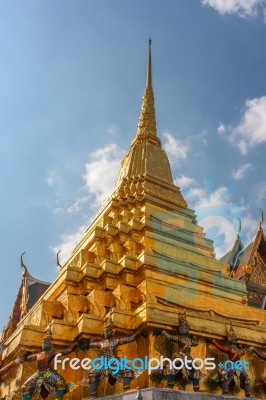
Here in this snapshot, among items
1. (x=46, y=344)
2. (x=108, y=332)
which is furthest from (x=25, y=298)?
(x=108, y=332)

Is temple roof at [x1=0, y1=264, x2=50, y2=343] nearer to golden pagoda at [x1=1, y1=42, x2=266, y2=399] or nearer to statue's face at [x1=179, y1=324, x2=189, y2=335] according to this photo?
golden pagoda at [x1=1, y1=42, x2=266, y2=399]

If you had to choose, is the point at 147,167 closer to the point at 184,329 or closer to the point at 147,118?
the point at 147,118

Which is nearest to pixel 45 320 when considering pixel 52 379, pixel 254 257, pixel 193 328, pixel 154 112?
pixel 52 379

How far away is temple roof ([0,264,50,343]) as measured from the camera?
709 inches

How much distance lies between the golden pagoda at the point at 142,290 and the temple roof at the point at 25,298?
14.0 ft

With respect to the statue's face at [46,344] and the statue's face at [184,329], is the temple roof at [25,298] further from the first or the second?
the statue's face at [184,329]

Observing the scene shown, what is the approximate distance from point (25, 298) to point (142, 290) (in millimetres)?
8861

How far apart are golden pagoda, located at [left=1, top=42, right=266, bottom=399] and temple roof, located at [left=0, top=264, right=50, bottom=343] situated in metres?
4.26

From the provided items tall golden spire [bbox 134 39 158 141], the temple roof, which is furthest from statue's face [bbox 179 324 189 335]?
tall golden spire [bbox 134 39 158 141]

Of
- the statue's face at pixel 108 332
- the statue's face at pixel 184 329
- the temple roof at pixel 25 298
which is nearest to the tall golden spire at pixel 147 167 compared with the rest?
the temple roof at pixel 25 298

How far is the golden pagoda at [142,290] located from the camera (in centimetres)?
926

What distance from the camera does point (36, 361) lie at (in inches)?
360

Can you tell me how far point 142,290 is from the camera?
10555mm

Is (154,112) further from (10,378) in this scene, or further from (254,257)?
(10,378)
